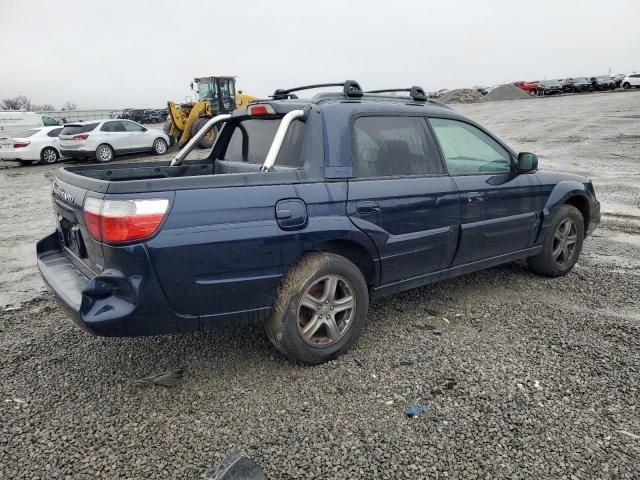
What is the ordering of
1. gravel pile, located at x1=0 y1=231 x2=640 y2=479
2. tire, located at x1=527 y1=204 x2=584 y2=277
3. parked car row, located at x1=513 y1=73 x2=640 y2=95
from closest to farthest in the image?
gravel pile, located at x1=0 y1=231 x2=640 y2=479 < tire, located at x1=527 y1=204 x2=584 y2=277 < parked car row, located at x1=513 y1=73 x2=640 y2=95

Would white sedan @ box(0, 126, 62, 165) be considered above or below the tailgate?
below

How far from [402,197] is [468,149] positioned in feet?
3.52

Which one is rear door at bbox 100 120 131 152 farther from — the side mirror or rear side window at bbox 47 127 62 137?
the side mirror

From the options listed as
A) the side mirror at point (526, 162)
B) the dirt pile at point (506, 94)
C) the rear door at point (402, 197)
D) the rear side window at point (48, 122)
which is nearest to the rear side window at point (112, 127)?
the rear side window at point (48, 122)

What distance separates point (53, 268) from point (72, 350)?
644 millimetres

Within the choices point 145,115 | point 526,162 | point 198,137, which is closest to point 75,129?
point 198,137

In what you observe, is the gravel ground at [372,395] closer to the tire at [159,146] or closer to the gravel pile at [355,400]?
the gravel pile at [355,400]

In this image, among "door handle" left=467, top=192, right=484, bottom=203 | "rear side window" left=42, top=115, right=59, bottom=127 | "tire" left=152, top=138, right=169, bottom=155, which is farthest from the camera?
"rear side window" left=42, top=115, right=59, bottom=127

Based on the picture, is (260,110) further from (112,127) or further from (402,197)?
(112,127)

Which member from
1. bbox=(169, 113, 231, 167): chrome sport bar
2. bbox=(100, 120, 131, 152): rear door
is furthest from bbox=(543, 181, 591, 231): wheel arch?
bbox=(100, 120, 131, 152): rear door

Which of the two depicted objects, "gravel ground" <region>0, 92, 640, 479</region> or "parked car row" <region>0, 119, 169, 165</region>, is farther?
"parked car row" <region>0, 119, 169, 165</region>

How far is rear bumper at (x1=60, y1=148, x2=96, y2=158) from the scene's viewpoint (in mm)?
17375

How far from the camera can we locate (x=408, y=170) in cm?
362

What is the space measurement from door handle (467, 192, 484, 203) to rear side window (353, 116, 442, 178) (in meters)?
0.33
